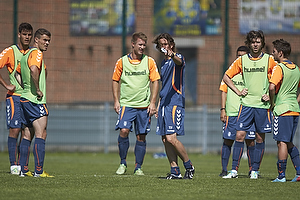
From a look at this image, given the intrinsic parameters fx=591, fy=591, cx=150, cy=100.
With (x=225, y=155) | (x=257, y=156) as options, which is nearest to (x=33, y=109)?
(x=225, y=155)

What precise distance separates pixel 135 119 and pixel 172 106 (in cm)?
150

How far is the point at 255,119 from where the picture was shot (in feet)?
30.2

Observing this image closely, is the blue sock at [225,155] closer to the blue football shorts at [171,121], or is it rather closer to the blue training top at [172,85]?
the blue football shorts at [171,121]

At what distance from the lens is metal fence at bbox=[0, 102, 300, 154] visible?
17.6 meters

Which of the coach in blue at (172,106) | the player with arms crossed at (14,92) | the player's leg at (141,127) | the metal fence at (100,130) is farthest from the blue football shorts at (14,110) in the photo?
the metal fence at (100,130)

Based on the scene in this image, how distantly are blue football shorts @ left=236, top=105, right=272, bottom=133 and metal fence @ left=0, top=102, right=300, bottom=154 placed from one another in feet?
27.1

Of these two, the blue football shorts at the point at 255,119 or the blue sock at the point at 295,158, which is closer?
the blue sock at the point at 295,158

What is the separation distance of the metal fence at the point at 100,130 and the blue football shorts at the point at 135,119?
7358 mm

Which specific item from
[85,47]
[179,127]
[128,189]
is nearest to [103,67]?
[85,47]

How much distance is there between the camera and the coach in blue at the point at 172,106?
28.9 ft

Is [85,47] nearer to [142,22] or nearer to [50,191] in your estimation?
[142,22]

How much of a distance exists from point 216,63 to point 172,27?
266 inches

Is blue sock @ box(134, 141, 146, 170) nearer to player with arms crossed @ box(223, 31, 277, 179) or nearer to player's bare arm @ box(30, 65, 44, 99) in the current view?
player with arms crossed @ box(223, 31, 277, 179)

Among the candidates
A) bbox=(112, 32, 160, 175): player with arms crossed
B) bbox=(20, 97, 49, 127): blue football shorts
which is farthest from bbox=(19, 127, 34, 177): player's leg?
bbox=(112, 32, 160, 175): player with arms crossed
